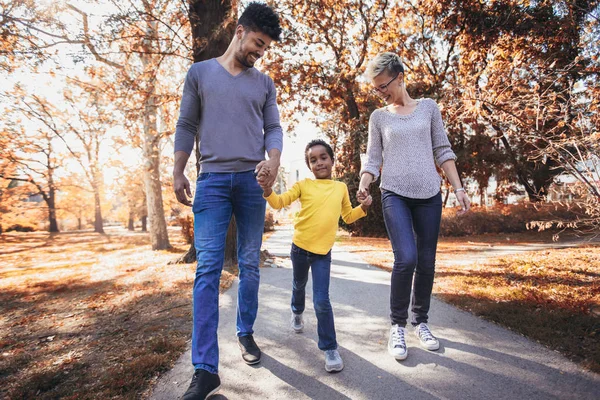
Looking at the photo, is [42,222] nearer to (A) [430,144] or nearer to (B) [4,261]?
(B) [4,261]

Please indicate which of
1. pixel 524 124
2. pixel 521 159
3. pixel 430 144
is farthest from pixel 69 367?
pixel 521 159

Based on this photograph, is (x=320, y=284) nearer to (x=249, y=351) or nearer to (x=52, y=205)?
(x=249, y=351)

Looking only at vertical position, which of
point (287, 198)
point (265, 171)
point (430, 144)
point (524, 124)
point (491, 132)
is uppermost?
point (491, 132)

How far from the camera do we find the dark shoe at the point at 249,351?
218 cm

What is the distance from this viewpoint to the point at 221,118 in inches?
85.6

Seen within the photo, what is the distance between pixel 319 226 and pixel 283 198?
347 mm

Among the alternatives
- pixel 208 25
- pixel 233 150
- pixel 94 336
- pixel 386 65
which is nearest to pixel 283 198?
pixel 233 150

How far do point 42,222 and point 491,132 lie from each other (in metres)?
34.4

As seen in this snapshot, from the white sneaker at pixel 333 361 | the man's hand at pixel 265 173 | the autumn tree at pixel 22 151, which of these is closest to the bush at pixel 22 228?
the autumn tree at pixel 22 151

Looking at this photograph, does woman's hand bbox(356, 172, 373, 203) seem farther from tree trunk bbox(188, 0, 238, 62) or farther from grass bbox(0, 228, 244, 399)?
tree trunk bbox(188, 0, 238, 62)

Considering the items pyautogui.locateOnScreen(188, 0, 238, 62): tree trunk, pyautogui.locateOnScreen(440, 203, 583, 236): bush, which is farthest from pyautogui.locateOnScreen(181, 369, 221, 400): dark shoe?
pyautogui.locateOnScreen(440, 203, 583, 236): bush

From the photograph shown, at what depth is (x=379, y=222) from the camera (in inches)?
496

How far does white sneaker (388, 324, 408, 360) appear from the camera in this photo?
87.0 inches

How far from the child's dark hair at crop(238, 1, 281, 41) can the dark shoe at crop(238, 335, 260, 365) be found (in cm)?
212
